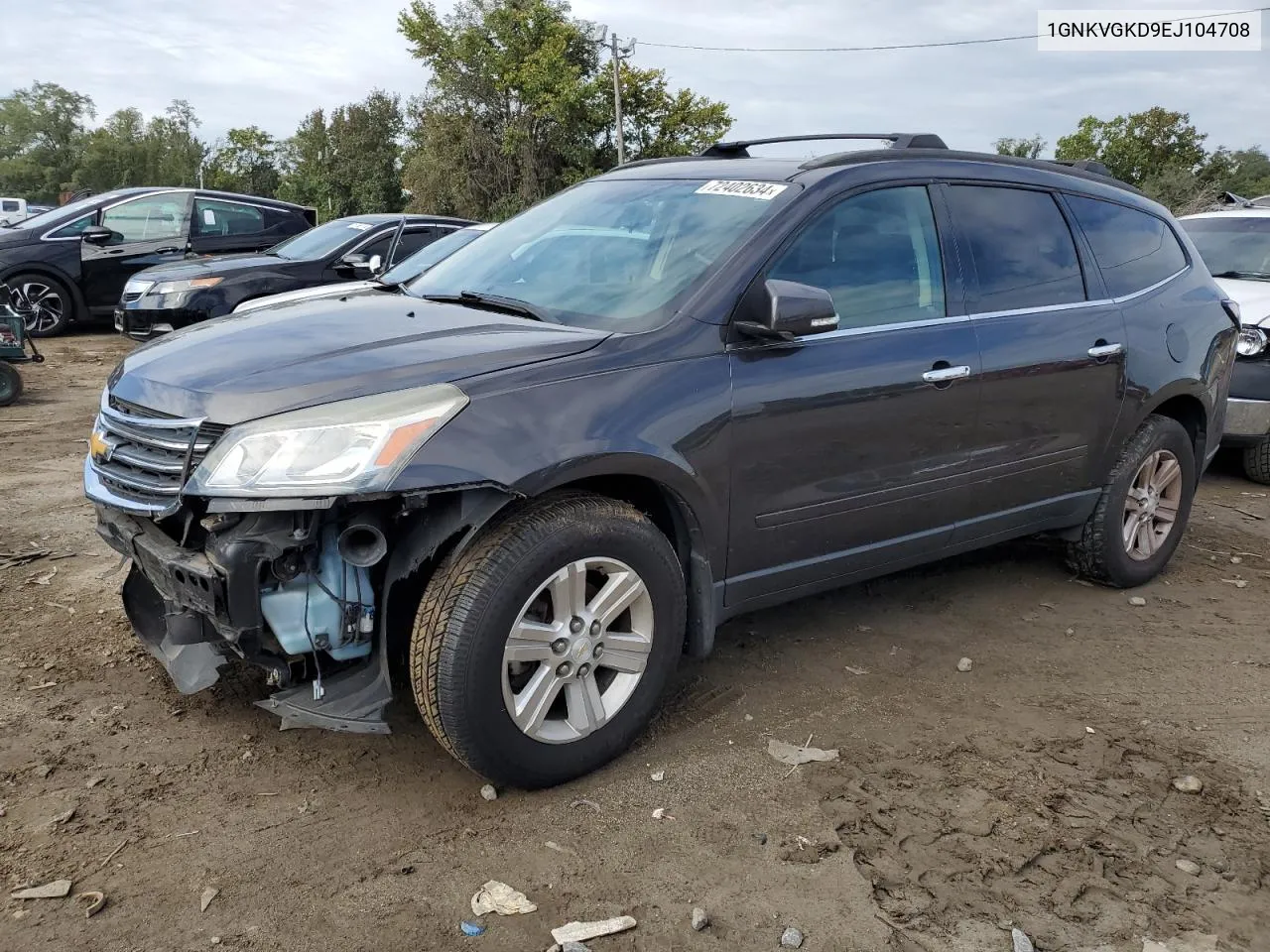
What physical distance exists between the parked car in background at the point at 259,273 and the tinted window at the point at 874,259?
5.40m

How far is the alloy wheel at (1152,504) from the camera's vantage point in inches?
187

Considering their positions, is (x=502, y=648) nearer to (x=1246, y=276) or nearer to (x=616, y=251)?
(x=616, y=251)

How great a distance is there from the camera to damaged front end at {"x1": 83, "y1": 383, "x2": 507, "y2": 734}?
102 inches

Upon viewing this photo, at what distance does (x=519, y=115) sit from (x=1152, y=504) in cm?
4109

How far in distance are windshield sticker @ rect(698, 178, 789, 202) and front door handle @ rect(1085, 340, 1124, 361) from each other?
1599mm

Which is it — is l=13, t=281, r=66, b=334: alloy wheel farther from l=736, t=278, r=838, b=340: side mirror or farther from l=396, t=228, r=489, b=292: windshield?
l=736, t=278, r=838, b=340: side mirror

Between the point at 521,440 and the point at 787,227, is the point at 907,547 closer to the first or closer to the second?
the point at 787,227

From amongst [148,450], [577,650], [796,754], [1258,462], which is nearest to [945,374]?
[796,754]

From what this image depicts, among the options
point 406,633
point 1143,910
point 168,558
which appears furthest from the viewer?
point 406,633

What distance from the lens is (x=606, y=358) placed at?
2959 mm

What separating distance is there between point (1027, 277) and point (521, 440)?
239cm

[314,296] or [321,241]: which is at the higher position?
[321,241]

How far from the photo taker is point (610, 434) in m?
2.88

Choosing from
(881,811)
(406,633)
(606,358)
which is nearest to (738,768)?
(881,811)
